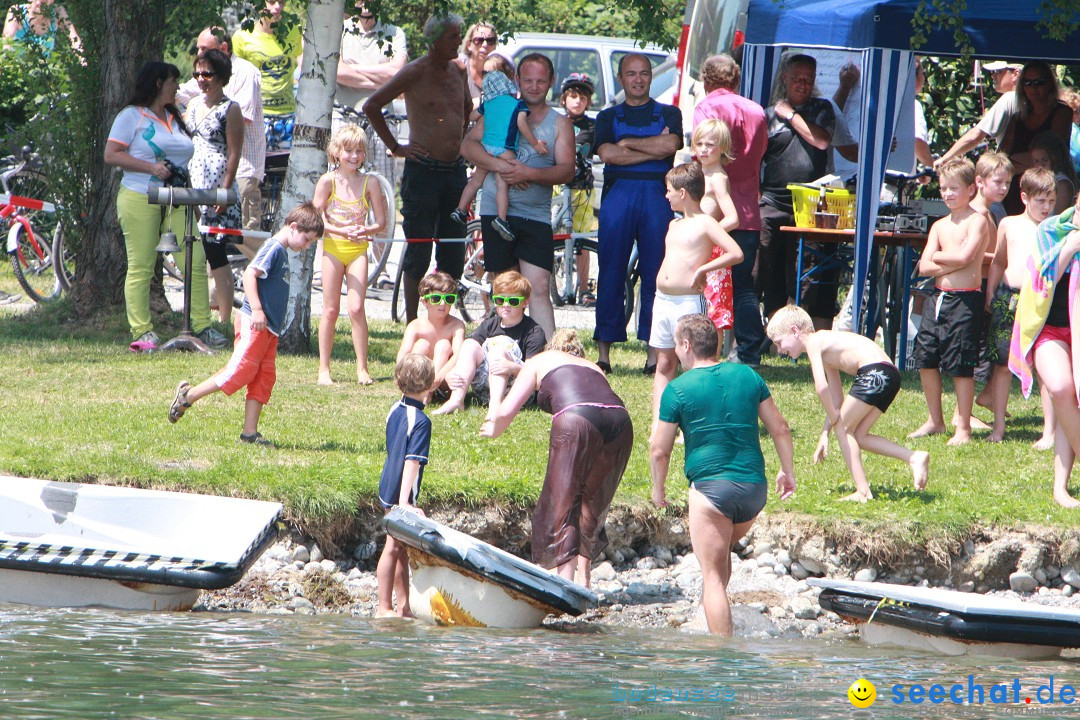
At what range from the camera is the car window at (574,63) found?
708 inches

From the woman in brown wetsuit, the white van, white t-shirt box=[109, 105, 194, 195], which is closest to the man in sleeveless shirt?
white t-shirt box=[109, 105, 194, 195]

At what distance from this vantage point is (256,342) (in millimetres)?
8500

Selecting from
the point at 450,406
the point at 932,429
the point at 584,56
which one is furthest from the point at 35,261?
the point at 932,429

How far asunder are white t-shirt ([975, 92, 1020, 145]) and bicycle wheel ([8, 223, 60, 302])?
29.4 feet

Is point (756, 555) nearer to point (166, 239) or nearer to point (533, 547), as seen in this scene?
point (533, 547)

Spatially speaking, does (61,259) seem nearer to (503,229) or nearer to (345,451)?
(503,229)

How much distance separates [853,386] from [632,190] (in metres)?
3.52

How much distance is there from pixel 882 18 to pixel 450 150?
11.5 ft

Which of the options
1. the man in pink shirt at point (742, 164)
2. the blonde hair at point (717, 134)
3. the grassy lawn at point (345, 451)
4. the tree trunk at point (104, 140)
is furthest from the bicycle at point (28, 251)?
the blonde hair at point (717, 134)

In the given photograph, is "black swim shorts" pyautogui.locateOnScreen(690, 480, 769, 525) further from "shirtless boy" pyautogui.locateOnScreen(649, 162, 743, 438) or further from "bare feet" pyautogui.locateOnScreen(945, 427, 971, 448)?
"bare feet" pyautogui.locateOnScreen(945, 427, 971, 448)

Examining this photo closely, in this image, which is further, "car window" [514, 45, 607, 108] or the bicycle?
"car window" [514, 45, 607, 108]

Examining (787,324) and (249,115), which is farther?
(249,115)

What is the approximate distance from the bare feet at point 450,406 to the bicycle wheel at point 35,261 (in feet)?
20.8

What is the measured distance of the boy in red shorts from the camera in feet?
27.8
